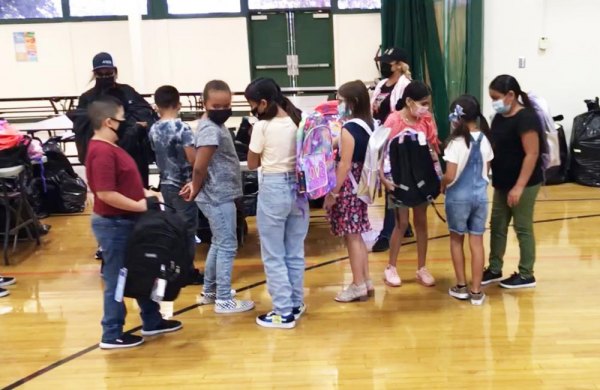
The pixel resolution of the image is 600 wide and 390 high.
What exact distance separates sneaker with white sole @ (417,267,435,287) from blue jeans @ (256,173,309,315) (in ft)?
2.93

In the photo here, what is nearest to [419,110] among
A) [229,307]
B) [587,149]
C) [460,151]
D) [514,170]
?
[460,151]

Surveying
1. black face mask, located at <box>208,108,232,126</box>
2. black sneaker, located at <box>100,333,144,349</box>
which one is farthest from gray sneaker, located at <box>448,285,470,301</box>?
black sneaker, located at <box>100,333,144,349</box>

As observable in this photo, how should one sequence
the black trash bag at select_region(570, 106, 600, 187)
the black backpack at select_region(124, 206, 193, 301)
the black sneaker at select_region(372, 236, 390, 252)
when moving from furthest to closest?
the black trash bag at select_region(570, 106, 600, 187) → the black sneaker at select_region(372, 236, 390, 252) → the black backpack at select_region(124, 206, 193, 301)

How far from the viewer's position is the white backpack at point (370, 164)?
329 cm

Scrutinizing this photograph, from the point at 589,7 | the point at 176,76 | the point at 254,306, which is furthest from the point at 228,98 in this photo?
the point at 176,76

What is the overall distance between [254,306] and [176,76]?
7.49 m

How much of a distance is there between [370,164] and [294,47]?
7.38 meters

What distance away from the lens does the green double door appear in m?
10.2

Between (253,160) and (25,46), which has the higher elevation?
(25,46)

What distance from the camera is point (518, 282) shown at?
371 centimetres

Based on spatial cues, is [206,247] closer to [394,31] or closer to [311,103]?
[311,103]

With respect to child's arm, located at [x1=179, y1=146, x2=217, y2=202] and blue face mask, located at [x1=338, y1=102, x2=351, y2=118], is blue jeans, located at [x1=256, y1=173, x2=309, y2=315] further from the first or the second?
blue face mask, located at [x1=338, y1=102, x2=351, y2=118]

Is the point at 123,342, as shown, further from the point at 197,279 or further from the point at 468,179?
the point at 468,179

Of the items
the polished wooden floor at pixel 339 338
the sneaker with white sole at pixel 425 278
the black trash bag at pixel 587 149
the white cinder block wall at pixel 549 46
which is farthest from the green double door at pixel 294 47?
the sneaker with white sole at pixel 425 278
